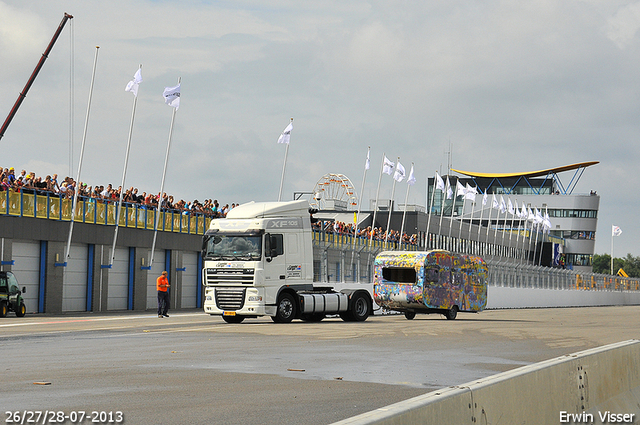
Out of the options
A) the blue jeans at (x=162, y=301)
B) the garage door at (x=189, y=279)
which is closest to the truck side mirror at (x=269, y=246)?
the blue jeans at (x=162, y=301)

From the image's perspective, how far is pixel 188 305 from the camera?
48.3 meters

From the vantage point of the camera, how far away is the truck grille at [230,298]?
2645cm

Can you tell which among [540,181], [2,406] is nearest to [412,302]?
[2,406]

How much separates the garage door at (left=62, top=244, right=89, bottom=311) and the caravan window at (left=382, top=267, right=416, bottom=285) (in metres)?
14.2

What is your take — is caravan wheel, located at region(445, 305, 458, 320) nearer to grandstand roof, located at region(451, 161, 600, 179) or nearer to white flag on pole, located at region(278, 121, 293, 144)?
white flag on pole, located at region(278, 121, 293, 144)

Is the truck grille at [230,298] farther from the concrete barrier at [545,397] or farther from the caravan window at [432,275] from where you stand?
the concrete barrier at [545,397]

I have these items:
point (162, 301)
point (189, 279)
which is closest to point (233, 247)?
point (162, 301)

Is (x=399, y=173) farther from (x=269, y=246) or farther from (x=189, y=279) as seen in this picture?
(x=269, y=246)

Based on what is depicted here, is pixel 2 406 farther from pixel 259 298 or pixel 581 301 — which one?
pixel 581 301

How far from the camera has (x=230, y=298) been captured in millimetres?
26703

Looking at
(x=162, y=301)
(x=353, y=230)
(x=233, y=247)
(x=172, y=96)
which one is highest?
(x=172, y=96)

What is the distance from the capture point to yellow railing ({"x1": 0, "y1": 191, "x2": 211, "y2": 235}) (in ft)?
114

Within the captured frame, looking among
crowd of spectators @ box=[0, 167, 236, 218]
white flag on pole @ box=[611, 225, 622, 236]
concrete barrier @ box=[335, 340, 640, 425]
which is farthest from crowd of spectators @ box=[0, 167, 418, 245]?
white flag on pole @ box=[611, 225, 622, 236]

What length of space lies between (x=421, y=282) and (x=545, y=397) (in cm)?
2597
